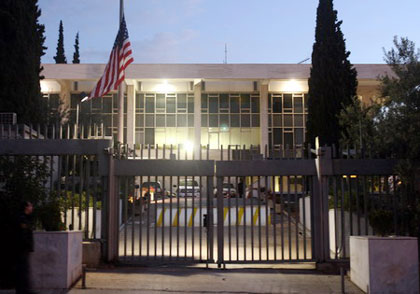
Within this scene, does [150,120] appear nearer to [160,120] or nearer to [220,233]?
[160,120]

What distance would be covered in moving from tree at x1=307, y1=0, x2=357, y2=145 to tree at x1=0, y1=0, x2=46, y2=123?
1642 cm

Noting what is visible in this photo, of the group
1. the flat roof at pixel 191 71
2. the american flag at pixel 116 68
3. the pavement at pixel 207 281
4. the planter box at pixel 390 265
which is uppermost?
the flat roof at pixel 191 71

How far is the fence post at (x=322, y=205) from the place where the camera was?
9.52 meters

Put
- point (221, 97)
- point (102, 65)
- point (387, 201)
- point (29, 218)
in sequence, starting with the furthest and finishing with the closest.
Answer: point (221, 97), point (102, 65), point (387, 201), point (29, 218)

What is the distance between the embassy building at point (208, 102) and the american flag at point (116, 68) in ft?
78.5

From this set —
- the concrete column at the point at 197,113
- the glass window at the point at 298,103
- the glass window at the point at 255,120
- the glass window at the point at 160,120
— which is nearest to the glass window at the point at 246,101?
the glass window at the point at 255,120

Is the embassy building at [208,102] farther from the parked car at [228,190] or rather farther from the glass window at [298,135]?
the parked car at [228,190]

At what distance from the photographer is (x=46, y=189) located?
9.41m

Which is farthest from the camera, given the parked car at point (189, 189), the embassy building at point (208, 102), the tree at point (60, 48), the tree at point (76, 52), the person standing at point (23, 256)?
the tree at point (76, 52)

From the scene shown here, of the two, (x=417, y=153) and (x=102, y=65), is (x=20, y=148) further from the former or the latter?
(x=102, y=65)

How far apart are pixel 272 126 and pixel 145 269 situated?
33.2 metres

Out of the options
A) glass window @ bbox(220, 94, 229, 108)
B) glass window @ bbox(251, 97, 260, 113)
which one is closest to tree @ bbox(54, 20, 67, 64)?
glass window @ bbox(220, 94, 229, 108)

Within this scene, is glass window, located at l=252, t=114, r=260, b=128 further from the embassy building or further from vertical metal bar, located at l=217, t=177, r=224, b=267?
vertical metal bar, located at l=217, t=177, r=224, b=267

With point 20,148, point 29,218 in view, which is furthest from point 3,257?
point 20,148
